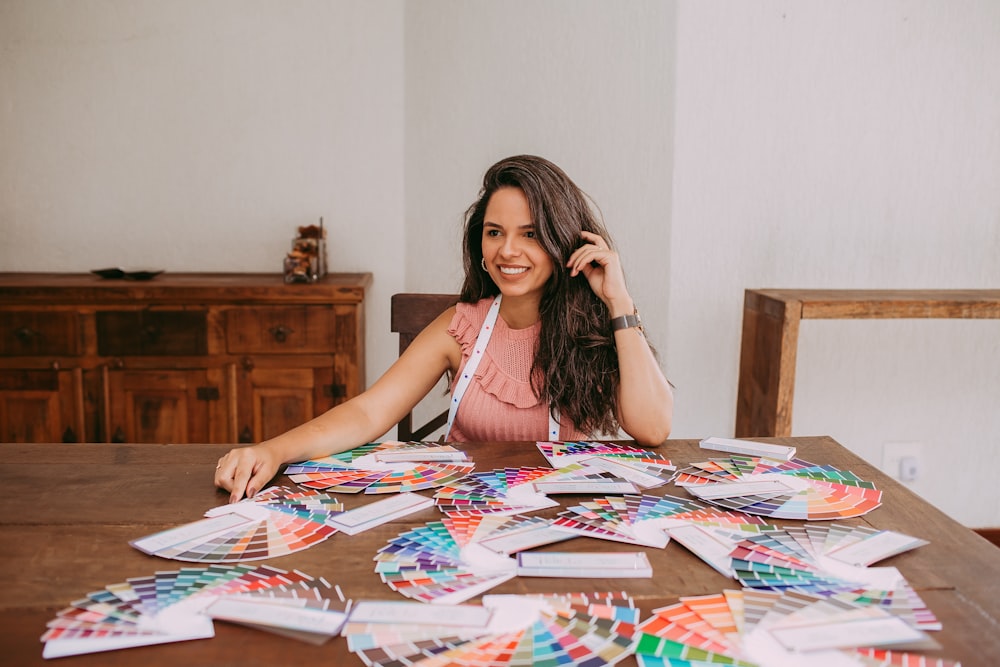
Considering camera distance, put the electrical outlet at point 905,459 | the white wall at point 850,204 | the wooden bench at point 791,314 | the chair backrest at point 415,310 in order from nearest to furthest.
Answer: the chair backrest at point 415,310 → the wooden bench at point 791,314 → the white wall at point 850,204 → the electrical outlet at point 905,459

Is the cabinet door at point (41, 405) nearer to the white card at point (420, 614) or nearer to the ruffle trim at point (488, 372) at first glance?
the ruffle trim at point (488, 372)

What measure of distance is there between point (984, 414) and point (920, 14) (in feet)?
4.88

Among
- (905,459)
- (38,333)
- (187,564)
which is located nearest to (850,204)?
(905,459)

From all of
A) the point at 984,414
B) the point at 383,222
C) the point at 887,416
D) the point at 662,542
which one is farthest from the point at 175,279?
the point at 984,414

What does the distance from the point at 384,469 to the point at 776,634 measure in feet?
2.29

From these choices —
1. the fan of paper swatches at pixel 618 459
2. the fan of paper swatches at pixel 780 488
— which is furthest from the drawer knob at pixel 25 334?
the fan of paper swatches at pixel 780 488

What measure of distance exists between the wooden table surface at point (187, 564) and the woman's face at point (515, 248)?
435mm

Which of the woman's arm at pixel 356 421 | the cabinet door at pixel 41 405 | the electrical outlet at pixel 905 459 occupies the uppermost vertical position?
the woman's arm at pixel 356 421

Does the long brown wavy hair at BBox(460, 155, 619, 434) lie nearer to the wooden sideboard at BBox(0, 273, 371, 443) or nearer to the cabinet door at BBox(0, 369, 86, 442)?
the wooden sideboard at BBox(0, 273, 371, 443)

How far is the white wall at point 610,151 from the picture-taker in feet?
9.41

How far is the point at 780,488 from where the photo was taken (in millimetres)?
1237

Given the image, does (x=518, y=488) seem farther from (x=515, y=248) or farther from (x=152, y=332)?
(x=152, y=332)

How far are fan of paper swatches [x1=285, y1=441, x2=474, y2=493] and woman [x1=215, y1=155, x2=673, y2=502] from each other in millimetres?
223

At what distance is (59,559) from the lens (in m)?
0.98
